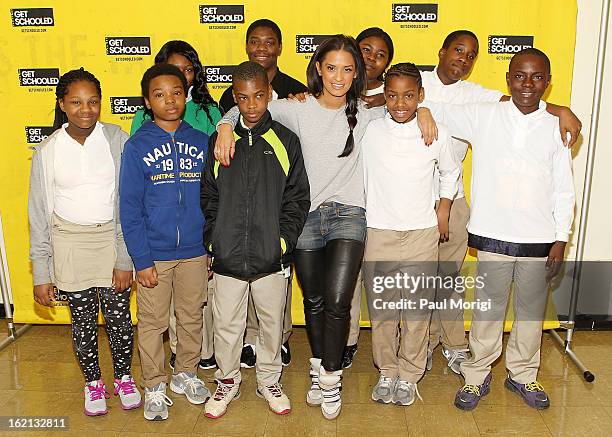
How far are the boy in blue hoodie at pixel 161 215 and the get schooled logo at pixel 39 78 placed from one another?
1.32 metres

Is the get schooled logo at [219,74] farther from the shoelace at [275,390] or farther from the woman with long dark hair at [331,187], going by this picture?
the shoelace at [275,390]

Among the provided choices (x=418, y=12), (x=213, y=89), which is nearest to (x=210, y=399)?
(x=213, y=89)

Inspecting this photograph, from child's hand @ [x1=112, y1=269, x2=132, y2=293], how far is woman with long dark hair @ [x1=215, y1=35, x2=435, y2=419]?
846mm

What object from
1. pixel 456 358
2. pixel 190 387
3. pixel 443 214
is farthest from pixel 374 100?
pixel 190 387

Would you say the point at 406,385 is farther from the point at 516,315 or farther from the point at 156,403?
the point at 156,403

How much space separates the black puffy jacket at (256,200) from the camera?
3027 mm

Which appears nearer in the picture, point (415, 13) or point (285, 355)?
point (285, 355)

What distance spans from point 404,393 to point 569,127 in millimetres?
1576

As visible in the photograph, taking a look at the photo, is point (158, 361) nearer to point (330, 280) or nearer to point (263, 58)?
point (330, 280)

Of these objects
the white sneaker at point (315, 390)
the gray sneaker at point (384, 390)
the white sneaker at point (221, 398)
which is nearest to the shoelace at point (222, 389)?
the white sneaker at point (221, 398)

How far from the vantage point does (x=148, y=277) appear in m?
3.13

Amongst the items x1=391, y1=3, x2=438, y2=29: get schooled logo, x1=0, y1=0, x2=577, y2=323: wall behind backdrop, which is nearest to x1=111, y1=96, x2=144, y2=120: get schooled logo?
x1=0, y1=0, x2=577, y2=323: wall behind backdrop

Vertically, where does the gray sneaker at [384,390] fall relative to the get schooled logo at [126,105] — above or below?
below

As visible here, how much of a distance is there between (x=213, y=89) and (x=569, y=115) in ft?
7.30
